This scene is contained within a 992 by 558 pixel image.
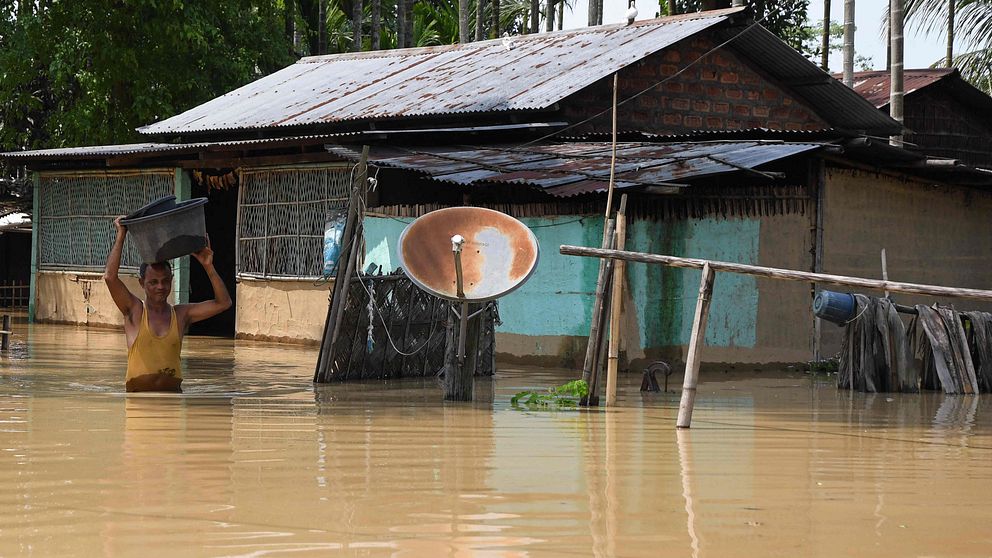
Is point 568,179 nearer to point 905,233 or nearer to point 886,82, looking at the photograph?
point 905,233

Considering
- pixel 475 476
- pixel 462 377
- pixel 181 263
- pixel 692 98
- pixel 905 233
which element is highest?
pixel 692 98

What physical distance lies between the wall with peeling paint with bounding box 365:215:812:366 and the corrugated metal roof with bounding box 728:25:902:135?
3733 millimetres

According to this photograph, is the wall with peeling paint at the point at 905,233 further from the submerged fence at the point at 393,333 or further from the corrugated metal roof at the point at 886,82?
the corrugated metal roof at the point at 886,82

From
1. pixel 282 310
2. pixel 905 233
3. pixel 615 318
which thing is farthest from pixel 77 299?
pixel 615 318

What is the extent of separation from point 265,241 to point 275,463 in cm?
1024

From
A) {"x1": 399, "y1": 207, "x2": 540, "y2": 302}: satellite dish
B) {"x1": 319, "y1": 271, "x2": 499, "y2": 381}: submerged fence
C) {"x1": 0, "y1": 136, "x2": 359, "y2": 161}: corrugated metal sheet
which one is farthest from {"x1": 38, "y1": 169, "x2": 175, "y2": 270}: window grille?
{"x1": 399, "y1": 207, "x2": 540, "y2": 302}: satellite dish

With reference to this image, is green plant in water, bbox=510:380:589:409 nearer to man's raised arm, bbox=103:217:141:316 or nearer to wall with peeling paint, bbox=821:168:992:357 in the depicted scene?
man's raised arm, bbox=103:217:141:316

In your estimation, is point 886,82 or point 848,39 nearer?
point 848,39

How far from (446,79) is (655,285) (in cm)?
533

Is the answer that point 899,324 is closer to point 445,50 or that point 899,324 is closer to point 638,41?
point 638,41

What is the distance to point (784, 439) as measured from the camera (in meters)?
7.50

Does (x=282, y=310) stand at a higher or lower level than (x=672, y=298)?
lower

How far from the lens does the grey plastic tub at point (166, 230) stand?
7816 millimetres

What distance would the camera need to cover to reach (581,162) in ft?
40.2
